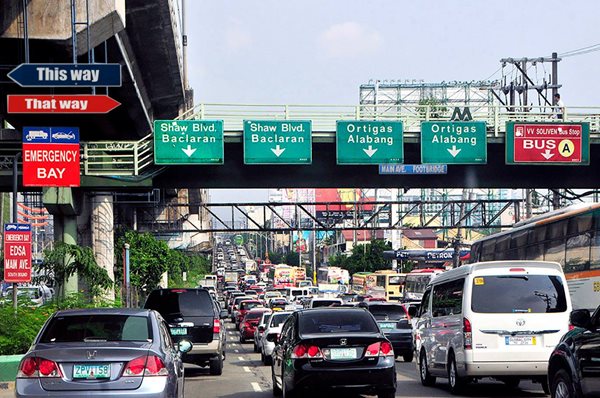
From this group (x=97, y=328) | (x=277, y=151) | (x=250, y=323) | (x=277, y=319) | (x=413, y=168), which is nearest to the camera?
(x=97, y=328)

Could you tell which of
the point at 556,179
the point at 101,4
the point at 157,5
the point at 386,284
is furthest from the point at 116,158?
the point at 386,284

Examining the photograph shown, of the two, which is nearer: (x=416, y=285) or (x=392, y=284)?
(x=416, y=285)

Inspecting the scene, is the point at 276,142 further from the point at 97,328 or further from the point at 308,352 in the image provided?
the point at 97,328

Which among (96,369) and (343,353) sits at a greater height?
(96,369)

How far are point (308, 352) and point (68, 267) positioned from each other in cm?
1836

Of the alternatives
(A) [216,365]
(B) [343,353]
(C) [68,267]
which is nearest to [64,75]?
(A) [216,365]

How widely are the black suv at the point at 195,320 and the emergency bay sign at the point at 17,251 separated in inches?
119

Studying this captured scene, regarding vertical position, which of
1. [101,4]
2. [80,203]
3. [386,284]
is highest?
[101,4]

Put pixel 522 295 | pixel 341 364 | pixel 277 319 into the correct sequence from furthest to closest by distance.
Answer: pixel 277 319
pixel 522 295
pixel 341 364

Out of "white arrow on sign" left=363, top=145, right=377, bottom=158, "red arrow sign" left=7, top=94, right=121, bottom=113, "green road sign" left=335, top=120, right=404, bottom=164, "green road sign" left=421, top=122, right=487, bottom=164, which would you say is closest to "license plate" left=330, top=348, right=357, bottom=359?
"red arrow sign" left=7, top=94, right=121, bottom=113

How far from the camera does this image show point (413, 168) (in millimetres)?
38625

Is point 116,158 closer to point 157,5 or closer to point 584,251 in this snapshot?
point 157,5

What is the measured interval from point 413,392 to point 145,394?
877 cm

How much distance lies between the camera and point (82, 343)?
12.3 metres
